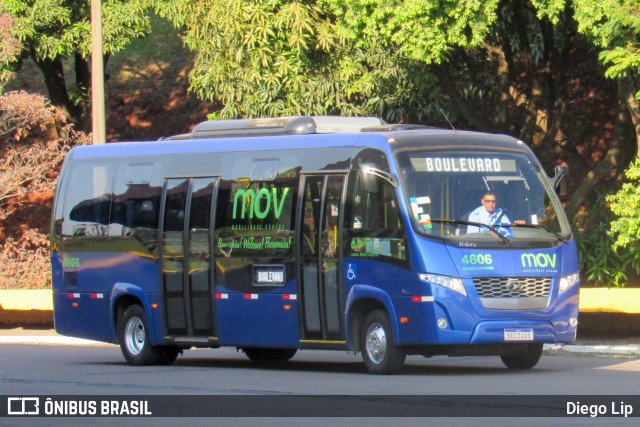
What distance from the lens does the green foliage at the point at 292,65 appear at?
26312 millimetres

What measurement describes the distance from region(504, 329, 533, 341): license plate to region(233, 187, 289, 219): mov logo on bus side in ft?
11.7

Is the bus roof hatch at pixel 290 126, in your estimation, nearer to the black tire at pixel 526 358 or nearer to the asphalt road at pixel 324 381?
the asphalt road at pixel 324 381

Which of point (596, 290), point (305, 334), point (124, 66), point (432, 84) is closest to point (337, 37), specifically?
point (432, 84)

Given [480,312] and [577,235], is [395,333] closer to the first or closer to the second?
[480,312]

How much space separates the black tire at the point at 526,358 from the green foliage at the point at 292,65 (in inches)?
364

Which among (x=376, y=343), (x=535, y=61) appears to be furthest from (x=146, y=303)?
(x=535, y=61)

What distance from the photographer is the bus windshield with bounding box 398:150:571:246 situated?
16.0m

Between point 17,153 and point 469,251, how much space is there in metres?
20.7

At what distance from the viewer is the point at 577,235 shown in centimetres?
2544

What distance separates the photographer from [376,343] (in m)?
16.5

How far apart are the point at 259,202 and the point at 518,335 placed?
4.13 metres

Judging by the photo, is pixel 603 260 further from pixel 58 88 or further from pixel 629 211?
pixel 58 88

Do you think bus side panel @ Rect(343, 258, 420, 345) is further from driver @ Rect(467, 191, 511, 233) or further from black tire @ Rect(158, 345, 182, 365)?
black tire @ Rect(158, 345, 182, 365)

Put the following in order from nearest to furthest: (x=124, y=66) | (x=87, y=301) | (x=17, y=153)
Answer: (x=87, y=301)
(x=17, y=153)
(x=124, y=66)
